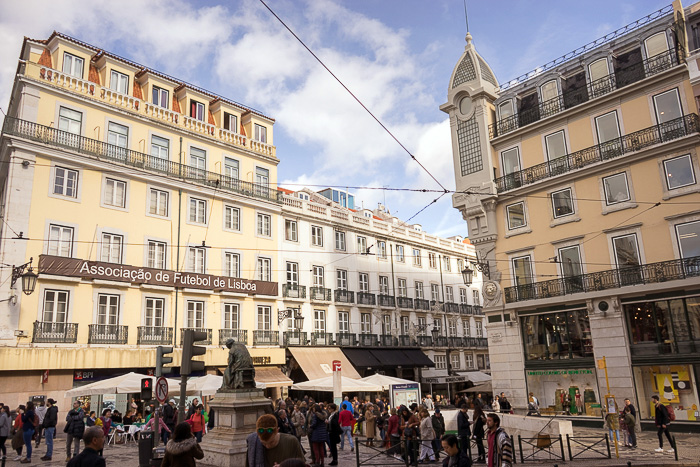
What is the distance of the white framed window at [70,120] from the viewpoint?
24.5 m

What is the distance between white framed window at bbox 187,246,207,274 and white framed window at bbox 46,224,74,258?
585cm

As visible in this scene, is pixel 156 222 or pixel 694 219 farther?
pixel 156 222

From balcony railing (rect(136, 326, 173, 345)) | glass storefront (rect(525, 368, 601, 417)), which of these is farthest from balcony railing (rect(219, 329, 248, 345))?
glass storefront (rect(525, 368, 601, 417))

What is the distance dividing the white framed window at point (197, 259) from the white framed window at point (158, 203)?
2.33 meters

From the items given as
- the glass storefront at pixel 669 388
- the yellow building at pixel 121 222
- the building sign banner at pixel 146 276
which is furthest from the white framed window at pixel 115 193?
the glass storefront at pixel 669 388

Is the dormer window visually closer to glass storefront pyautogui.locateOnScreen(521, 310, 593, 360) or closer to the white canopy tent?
the white canopy tent

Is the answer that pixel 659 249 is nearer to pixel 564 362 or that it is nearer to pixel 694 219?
pixel 694 219

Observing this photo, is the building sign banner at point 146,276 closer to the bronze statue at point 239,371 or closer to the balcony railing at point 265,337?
→ the balcony railing at point 265,337

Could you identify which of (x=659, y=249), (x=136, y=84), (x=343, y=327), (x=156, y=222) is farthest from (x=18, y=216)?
(x=659, y=249)

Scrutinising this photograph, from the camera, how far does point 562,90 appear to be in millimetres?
25984

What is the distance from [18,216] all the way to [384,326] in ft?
76.2

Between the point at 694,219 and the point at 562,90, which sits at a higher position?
the point at 562,90

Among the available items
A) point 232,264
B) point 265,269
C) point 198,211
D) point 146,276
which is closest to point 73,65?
point 198,211

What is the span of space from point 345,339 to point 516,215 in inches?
540
